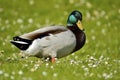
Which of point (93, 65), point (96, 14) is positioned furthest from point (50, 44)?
point (96, 14)

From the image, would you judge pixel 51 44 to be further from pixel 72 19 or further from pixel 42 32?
pixel 72 19

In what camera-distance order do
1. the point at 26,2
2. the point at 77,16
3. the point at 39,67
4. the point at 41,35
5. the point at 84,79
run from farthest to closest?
the point at 26,2, the point at 77,16, the point at 41,35, the point at 39,67, the point at 84,79

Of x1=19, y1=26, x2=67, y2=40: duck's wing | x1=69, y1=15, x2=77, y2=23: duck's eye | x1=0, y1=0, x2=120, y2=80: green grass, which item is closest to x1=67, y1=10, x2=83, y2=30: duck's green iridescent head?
x1=69, y1=15, x2=77, y2=23: duck's eye

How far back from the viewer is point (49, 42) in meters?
13.6

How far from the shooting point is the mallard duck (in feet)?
43.8

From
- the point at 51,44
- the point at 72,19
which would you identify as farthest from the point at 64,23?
the point at 51,44

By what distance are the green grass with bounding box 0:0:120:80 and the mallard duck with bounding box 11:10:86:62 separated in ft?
0.95

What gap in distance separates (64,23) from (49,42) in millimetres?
11667

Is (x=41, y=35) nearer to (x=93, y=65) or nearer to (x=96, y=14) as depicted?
(x=93, y=65)

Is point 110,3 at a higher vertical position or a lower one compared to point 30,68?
higher

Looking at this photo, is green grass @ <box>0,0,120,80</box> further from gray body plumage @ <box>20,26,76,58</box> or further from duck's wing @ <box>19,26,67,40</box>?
duck's wing @ <box>19,26,67,40</box>

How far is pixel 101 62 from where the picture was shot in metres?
13.6

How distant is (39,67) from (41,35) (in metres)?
1.37

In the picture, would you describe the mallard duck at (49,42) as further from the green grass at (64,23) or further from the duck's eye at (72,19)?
the duck's eye at (72,19)
